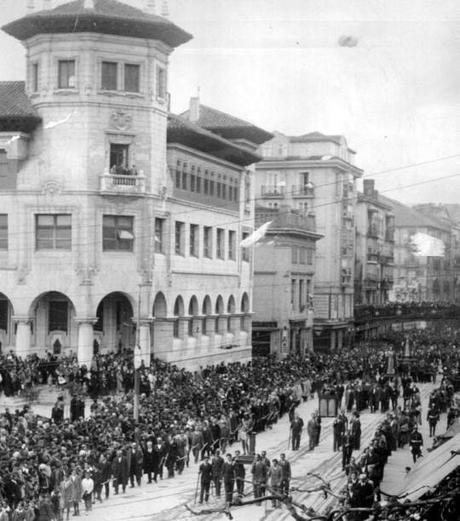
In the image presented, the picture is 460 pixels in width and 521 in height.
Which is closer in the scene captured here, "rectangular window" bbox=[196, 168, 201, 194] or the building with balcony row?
the building with balcony row

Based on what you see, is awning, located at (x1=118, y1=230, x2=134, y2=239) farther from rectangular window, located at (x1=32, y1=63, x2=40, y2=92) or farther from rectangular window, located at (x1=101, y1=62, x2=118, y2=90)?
rectangular window, located at (x1=32, y1=63, x2=40, y2=92)

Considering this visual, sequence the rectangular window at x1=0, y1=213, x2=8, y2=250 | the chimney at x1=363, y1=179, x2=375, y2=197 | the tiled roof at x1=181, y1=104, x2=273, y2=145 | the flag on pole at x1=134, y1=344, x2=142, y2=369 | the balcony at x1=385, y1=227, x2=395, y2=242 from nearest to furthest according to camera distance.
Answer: the flag on pole at x1=134, y1=344, x2=142, y2=369 → the rectangular window at x1=0, y1=213, x2=8, y2=250 → the tiled roof at x1=181, y1=104, x2=273, y2=145 → the chimney at x1=363, y1=179, x2=375, y2=197 → the balcony at x1=385, y1=227, x2=395, y2=242

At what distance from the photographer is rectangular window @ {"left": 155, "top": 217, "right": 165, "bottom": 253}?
4766 centimetres

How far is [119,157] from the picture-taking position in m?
45.7

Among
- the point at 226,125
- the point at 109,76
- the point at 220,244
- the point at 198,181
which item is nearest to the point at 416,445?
the point at 109,76

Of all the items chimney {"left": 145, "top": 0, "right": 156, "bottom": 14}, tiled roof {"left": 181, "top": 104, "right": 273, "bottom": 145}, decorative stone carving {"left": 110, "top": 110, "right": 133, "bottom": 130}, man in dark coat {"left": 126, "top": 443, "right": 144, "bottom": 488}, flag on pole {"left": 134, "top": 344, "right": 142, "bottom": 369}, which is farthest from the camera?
tiled roof {"left": 181, "top": 104, "right": 273, "bottom": 145}

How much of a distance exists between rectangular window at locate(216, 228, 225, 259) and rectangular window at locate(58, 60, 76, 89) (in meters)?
16.0

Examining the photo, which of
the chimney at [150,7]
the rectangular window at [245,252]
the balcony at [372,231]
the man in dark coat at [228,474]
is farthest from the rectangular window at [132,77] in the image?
the balcony at [372,231]

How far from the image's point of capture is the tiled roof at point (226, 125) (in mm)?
60156

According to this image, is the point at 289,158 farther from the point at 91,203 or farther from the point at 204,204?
the point at 91,203

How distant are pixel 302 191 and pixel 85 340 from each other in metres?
42.8

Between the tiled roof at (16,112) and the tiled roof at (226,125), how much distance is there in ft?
54.7

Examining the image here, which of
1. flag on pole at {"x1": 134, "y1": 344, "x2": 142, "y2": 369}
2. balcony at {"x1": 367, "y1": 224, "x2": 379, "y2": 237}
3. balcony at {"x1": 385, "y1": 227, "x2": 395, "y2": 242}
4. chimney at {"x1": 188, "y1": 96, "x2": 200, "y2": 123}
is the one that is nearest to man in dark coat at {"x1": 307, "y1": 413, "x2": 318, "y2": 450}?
flag on pole at {"x1": 134, "y1": 344, "x2": 142, "y2": 369}

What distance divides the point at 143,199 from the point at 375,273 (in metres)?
58.0
